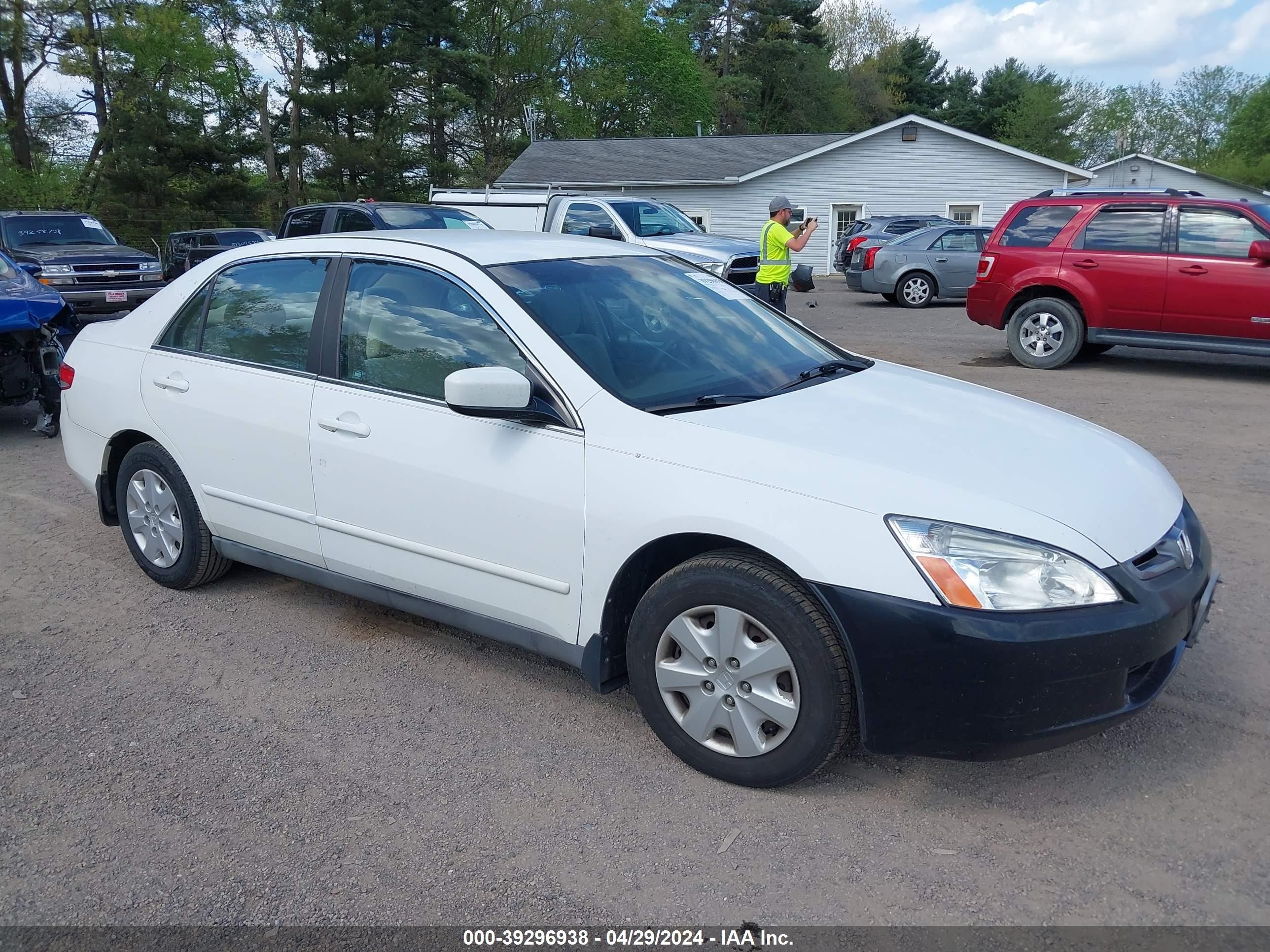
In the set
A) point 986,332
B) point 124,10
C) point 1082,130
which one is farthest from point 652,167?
point 1082,130

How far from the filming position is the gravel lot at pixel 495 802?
2.74m

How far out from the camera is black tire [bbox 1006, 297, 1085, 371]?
10.9 meters

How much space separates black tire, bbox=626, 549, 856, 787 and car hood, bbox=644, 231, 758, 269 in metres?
11.5

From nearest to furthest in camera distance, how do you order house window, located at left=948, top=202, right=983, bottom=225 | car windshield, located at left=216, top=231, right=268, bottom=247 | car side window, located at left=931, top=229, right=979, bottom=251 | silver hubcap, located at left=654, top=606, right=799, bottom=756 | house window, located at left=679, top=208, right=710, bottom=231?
silver hubcap, located at left=654, top=606, right=799, bottom=756
car side window, located at left=931, top=229, right=979, bottom=251
car windshield, located at left=216, top=231, right=268, bottom=247
house window, located at left=948, top=202, right=983, bottom=225
house window, located at left=679, top=208, right=710, bottom=231

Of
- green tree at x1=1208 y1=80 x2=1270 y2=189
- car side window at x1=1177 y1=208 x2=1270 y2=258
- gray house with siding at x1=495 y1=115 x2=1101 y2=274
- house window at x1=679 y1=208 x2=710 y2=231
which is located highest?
green tree at x1=1208 y1=80 x2=1270 y2=189

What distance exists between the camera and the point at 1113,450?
3.65 m

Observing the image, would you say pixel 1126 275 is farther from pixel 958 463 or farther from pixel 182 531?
pixel 182 531

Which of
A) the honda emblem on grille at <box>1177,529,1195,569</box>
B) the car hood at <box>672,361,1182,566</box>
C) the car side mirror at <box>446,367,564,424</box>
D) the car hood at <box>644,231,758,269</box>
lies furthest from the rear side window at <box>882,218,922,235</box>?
the car side mirror at <box>446,367,564,424</box>

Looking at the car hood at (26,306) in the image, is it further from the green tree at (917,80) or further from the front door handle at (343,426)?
the green tree at (917,80)

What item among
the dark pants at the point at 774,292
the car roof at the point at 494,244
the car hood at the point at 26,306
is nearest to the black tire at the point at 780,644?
the car roof at the point at 494,244

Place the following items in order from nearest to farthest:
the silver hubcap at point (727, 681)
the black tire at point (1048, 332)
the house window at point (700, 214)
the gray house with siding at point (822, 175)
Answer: the silver hubcap at point (727, 681) < the black tire at point (1048, 332) < the gray house with siding at point (822, 175) < the house window at point (700, 214)

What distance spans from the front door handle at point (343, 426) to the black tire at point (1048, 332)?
354 inches

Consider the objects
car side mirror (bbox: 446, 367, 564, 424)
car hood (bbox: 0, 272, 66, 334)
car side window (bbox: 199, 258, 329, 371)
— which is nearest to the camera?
car side mirror (bbox: 446, 367, 564, 424)

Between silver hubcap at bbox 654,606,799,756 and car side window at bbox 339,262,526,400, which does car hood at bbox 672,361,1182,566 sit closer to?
silver hubcap at bbox 654,606,799,756
